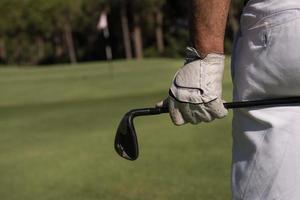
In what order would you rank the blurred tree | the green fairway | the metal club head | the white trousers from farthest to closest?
the blurred tree
the green fairway
the metal club head
the white trousers

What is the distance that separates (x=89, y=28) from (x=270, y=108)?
217 ft

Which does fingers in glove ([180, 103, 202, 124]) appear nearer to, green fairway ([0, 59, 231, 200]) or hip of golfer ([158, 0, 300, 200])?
hip of golfer ([158, 0, 300, 200])

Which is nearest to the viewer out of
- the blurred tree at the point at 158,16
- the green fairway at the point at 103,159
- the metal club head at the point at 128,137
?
the metal club head at the point at 128,137

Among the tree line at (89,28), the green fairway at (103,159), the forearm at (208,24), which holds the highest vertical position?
the forearm at (208,24)

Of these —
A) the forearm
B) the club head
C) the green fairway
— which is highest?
the forearm

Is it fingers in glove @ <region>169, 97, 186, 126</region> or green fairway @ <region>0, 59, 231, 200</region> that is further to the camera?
green fairway @ <region>0, 59, 231, 200</region>

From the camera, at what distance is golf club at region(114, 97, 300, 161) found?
6.86 ft

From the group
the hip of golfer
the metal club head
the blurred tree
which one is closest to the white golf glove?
the hip of golfer

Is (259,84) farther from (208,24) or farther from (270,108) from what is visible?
(208,24)

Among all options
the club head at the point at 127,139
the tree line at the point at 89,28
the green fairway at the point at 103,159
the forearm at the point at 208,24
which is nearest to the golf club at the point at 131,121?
the club head at the point at 127,139

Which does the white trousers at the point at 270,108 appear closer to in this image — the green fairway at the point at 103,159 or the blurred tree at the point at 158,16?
the green fairway at the point at 103,159

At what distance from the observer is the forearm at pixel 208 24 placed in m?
2.07

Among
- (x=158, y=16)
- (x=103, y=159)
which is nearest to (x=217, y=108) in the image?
(x=103, y=159)

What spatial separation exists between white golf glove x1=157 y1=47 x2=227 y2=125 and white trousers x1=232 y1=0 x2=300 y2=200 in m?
0.10
